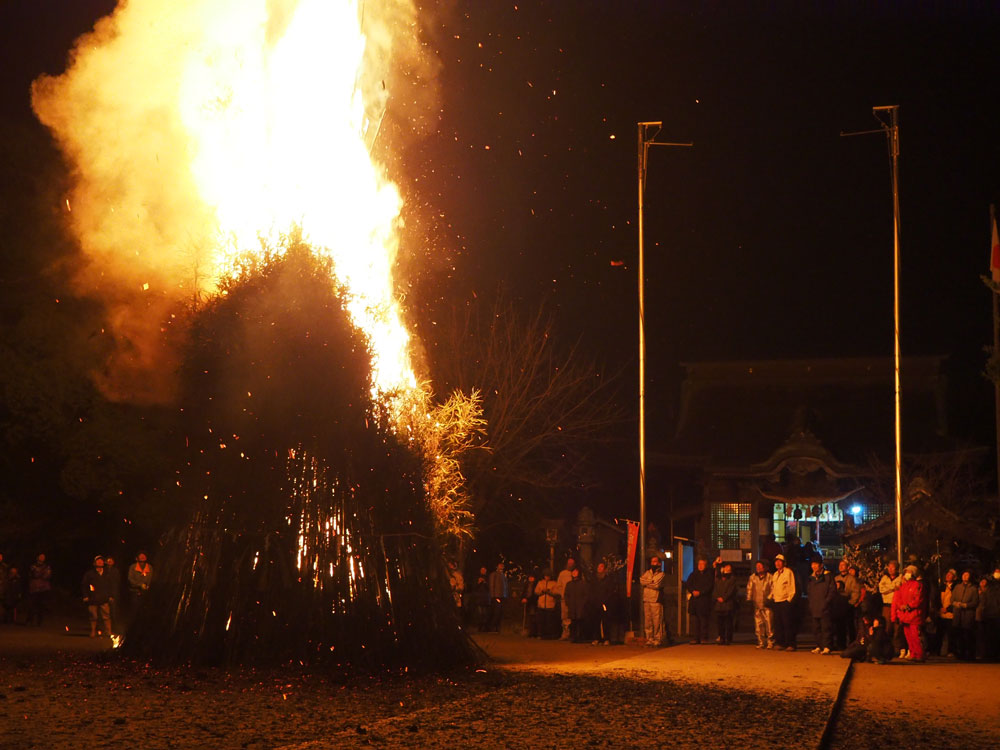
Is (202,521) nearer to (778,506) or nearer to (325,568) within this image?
(325,568)

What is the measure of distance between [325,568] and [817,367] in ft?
86.9

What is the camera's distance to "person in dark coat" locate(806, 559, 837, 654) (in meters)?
20.6

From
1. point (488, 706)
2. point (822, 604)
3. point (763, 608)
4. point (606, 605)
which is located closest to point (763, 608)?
point (763, 608)

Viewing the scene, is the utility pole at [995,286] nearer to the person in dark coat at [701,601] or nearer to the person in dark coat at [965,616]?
the person in dark coat at [965,616]

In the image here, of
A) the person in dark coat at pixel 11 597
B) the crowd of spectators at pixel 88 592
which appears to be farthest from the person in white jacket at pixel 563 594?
the person in dark coat at pixel 11 597

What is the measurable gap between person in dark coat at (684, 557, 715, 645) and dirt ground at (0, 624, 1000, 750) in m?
5.02

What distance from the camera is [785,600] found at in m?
21.2

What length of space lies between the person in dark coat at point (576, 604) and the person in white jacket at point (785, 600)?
10.8ft

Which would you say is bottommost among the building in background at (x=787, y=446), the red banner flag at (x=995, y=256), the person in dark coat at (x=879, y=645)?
the person in dark coat at (x=879, y=645)

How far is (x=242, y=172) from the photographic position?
627 inches

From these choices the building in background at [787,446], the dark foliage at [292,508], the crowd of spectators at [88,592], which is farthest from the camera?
the building in background at [787,446]

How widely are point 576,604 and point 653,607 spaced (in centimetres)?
142

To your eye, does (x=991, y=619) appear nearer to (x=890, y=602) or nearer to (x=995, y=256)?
(x=890, y=602)

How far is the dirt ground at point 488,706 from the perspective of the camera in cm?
1052
